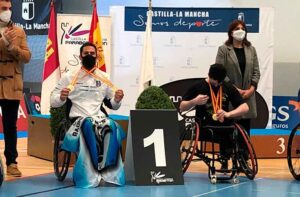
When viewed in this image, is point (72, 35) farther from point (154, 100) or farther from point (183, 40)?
point (154, 100)

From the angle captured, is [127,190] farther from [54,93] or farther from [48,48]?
[48,48]

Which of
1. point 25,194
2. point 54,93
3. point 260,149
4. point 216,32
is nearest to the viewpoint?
point 25,194

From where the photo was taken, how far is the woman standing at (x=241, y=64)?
5141 millimetres

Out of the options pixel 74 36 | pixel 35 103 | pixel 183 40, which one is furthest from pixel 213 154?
pixel 35 103

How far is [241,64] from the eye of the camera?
5.17 m

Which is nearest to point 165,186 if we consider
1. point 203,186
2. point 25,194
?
point 203,186

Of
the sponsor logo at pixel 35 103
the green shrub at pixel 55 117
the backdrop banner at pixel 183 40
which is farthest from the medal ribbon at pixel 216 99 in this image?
the sponsor logo at pixel 35 103

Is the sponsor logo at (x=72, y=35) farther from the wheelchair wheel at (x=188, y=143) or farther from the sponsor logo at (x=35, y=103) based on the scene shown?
the wheelchair wheel at (x=188, y=143)

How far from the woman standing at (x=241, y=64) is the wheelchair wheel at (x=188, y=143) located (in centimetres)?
59

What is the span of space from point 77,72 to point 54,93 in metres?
0.25

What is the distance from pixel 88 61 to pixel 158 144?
843 millimetres

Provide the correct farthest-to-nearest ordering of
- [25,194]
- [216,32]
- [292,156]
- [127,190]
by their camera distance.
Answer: [216,32], [292,156], [127,190], [25,194]

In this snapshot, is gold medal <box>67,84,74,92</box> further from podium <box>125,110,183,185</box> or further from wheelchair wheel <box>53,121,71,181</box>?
podium <box>125,110,183,185</box>

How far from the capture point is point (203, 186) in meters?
4.55
